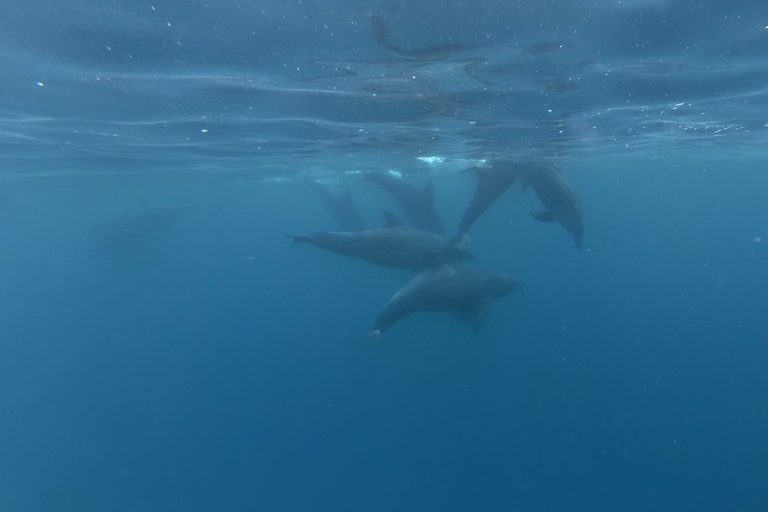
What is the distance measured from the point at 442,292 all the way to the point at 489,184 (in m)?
4.31

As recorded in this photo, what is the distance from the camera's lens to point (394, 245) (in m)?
12.3

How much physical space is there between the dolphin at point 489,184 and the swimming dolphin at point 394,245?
6.30 ft

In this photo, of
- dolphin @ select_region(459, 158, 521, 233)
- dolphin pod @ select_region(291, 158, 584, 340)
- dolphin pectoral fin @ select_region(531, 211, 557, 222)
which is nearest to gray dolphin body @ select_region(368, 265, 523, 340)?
dolphin pod @ select_region(291, 158, 584, 340)

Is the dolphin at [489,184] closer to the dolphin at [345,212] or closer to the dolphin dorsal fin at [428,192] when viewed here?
the dolphin dorsal fin at [428,192]

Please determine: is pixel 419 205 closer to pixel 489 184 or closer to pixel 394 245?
pixel 489 184

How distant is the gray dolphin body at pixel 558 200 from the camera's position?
12125mm

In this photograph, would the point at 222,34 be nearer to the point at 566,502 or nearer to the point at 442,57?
the point at 442,57

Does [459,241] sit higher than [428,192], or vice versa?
[428,192]

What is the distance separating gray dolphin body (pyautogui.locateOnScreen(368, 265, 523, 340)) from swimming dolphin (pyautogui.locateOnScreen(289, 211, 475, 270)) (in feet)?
1.37

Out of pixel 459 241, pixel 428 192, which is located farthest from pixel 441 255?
pixel 428 192

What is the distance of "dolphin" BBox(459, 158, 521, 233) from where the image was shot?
1406cm

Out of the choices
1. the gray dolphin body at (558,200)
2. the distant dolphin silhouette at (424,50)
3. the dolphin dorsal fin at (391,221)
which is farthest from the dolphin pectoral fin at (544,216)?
the distant dolphin silhouette at (424,50)

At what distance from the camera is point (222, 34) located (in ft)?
25.5

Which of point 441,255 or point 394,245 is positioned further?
point 394,245
